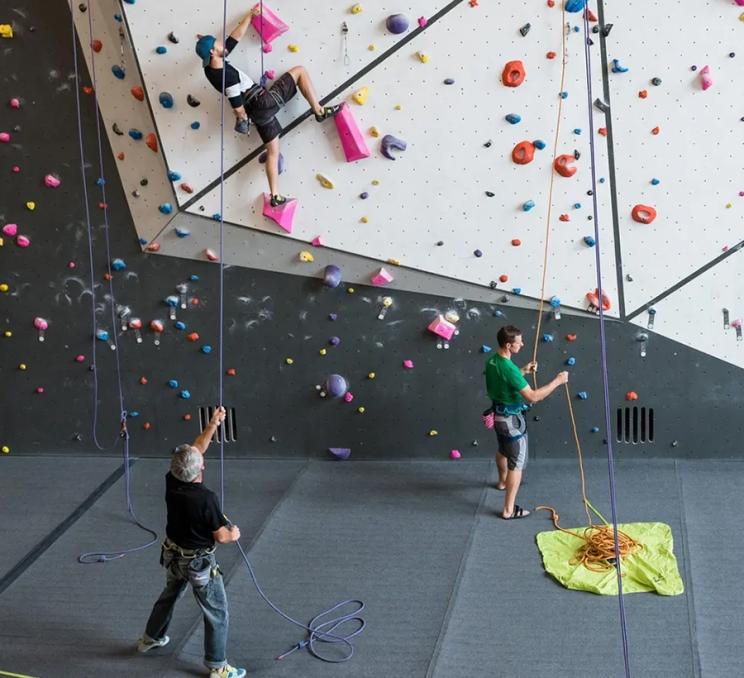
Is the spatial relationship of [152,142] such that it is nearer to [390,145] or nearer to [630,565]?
[390,145]

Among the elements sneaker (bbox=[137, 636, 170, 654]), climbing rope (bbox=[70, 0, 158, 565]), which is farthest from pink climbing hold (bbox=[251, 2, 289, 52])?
sneaker (bbox=[137, 636, 170, 654])

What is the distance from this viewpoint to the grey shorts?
17.9 ft

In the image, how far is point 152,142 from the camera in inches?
229

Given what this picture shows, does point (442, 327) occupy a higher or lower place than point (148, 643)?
higher

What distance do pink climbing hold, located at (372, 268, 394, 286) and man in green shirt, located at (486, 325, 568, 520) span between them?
78 centimetres

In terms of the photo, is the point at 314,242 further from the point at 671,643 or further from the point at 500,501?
the point at 671,643

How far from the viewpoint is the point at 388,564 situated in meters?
5.14

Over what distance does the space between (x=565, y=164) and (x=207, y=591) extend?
2813 mm

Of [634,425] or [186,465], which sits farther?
[634,425]

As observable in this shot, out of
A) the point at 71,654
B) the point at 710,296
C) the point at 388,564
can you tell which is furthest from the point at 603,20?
the point at 71,654

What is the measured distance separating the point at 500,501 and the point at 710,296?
1.55m

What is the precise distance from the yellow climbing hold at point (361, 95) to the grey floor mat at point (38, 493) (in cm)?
256

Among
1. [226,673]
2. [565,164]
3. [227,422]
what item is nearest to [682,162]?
[565,164]

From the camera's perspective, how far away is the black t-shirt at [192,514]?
13.4ft
